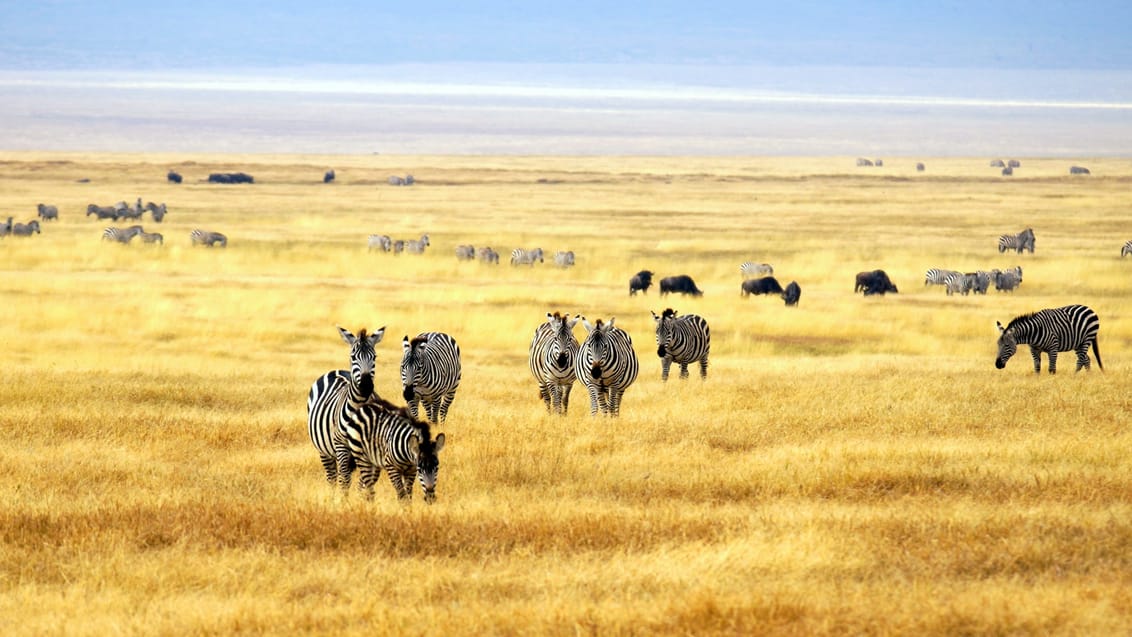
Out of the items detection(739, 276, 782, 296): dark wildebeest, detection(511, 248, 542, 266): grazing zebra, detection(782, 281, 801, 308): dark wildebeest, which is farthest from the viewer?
detection(511, 248, 542, 266): grazing zebra

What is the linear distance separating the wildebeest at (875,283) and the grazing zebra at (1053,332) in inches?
643

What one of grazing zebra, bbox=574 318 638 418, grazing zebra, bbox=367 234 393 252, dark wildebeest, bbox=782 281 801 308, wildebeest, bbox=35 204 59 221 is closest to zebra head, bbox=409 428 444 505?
grazing zebra, bbox=574 318 638 418

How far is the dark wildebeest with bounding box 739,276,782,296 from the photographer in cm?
3816

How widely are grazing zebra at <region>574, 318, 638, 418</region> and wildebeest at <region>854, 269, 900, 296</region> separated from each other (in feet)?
73.4

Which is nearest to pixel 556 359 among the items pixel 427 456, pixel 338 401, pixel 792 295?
pixel 338 401

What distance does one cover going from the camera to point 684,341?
2167 cm

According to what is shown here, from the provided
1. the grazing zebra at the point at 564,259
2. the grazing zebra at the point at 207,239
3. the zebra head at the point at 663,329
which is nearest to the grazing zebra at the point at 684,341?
the zebra head at the point at 663,329

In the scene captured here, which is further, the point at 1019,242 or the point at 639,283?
the point at 1019,242

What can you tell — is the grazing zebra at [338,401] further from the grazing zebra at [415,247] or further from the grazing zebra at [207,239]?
the grazing zebra at [207,239]

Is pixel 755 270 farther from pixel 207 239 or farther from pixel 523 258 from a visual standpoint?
pixel 207 239

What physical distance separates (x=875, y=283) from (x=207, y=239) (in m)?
24.4

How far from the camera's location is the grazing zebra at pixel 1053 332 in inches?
878

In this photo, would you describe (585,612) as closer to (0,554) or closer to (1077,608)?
(1077,608)

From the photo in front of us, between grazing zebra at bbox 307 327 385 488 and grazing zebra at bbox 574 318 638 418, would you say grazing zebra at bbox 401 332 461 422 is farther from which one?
grazing zebra at bbox 307 327 385 488
